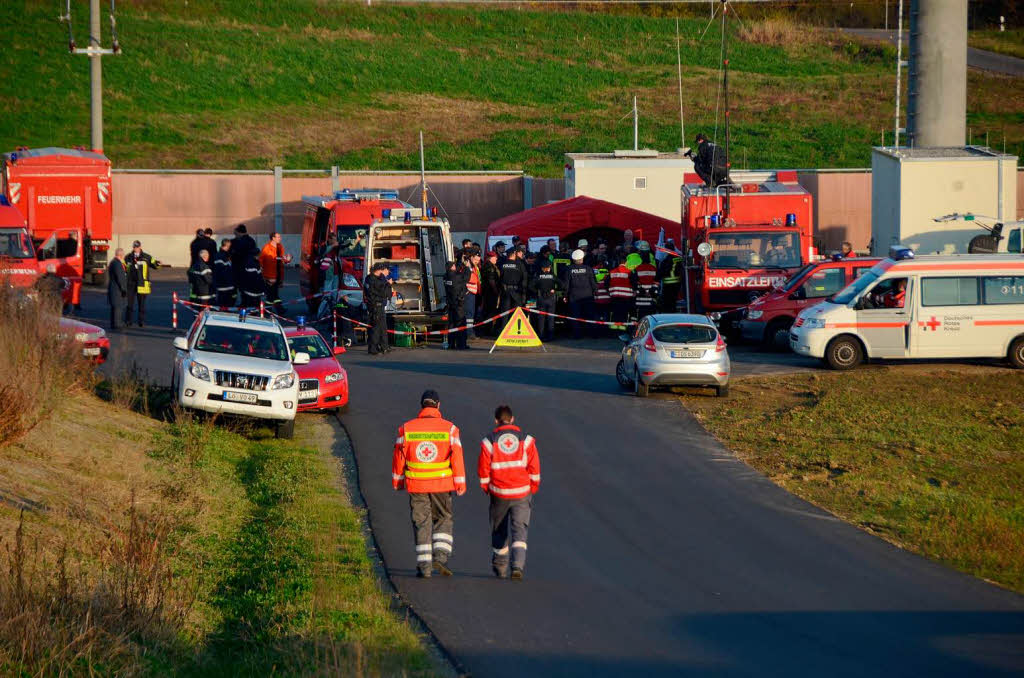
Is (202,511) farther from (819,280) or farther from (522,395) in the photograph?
(819,280)

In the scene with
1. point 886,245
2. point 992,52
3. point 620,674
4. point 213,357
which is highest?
point 992,52

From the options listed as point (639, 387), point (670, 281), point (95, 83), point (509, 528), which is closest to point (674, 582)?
point (509, 528)

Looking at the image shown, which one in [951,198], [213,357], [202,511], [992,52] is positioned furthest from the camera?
[992,52]

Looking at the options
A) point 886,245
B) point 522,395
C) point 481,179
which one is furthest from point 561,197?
point 522,395

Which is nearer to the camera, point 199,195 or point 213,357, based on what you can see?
point 213,357

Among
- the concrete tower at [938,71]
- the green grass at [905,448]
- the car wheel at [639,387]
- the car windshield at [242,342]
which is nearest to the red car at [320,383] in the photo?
the car windshield at [242,342]

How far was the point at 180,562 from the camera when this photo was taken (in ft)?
38.8

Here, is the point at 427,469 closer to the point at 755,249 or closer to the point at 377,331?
the point at 377,331

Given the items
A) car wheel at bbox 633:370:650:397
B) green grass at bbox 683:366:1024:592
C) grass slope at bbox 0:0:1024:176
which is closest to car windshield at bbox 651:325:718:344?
car wheel at bbox 633:370:650:397

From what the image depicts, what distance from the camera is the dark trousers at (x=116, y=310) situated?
28.9m

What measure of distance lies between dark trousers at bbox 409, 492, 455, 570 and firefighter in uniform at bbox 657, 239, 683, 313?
17532 mm

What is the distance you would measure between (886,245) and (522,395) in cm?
1377

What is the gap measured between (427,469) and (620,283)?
17498 millimetres

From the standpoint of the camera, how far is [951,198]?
30.5m
